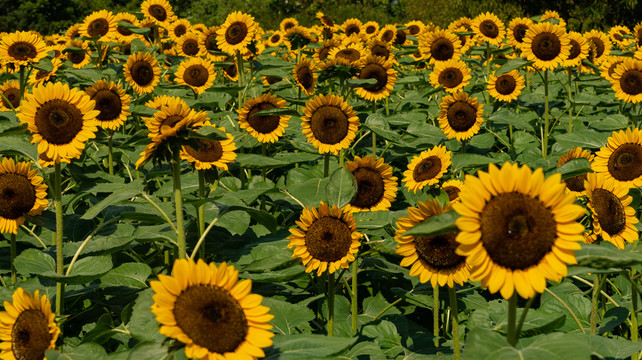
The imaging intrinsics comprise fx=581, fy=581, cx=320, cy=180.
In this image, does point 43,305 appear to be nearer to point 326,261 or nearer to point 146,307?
point 146,307

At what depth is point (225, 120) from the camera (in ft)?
14.2

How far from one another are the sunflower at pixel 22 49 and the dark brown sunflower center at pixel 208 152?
2616 mm

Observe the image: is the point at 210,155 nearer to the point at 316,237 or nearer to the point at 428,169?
the point at 316,237

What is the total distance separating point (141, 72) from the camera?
5180mm

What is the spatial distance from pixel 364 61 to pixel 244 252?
8.45ft

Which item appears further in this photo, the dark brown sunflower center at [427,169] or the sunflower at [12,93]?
the sunflower at [12,93]

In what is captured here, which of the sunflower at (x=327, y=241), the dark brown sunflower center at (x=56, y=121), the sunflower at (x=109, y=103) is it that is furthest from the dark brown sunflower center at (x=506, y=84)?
the dark brown sunflower center at (x=56, y=121)

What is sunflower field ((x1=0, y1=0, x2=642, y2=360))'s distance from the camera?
148 centimetres

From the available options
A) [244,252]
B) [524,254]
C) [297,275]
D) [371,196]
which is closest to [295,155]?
[371,196]

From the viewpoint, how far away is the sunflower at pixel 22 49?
15.0ft

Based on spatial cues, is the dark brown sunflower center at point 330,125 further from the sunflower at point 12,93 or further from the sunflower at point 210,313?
the sunflower at point 12,93

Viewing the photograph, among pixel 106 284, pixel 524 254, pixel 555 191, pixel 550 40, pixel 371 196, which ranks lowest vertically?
pixel 106 284

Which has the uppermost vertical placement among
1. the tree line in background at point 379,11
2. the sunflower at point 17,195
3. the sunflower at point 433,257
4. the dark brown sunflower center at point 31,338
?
the tree line in background at point 379,11

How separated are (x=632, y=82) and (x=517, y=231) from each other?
400 centimetres
